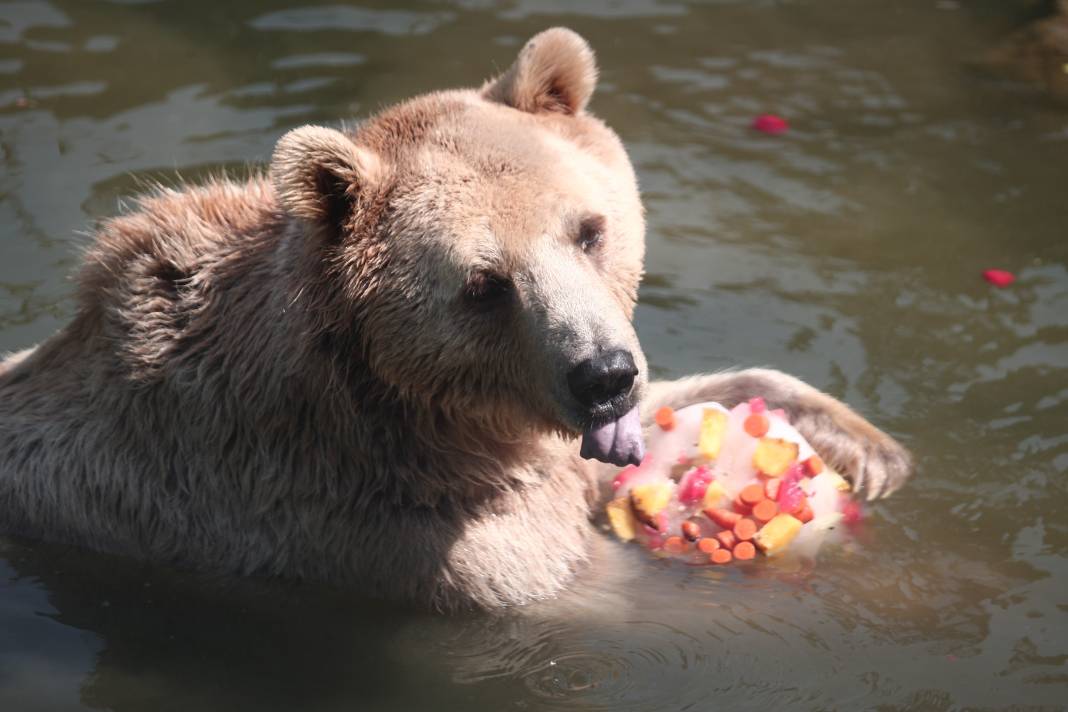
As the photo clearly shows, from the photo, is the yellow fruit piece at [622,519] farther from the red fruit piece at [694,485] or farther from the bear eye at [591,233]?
the bear eye at [591,233]

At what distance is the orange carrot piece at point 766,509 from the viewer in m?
6.49

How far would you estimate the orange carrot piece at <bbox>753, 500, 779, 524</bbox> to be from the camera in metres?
6.49

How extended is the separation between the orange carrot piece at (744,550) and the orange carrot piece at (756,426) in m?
0.47

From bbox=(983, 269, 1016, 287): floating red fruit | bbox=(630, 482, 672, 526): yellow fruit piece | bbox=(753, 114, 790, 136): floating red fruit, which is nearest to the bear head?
bbox=(630, 482, 672, 526): yellow fruit piece

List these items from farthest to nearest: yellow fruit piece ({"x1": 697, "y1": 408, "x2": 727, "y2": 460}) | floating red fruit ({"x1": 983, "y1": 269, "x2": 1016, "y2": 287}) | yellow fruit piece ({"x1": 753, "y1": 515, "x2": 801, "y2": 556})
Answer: floating red fruit ({"x1": 983, "y1": 269, "x2": 1016, "y2": 287}), yellow fruit piece ({"x1": 697, "y1": 408, "x2": 727, "y2": 460}), yellow fruit piece ({"x1": 753, "y1": 515, "x2": 801, "y2": 556})

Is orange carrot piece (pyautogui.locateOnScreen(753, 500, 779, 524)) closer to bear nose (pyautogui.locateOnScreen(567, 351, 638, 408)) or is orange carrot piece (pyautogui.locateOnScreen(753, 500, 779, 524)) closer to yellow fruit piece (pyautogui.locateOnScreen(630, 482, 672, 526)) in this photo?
yellow fruit piece (pyautogui.locateOnScreen(630, 482, 672, 526))

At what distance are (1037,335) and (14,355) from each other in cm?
524

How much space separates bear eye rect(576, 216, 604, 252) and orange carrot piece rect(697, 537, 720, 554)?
63.6 inches

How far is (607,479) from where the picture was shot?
6.86 metres

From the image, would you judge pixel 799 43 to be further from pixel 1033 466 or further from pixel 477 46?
pixel 1033 466

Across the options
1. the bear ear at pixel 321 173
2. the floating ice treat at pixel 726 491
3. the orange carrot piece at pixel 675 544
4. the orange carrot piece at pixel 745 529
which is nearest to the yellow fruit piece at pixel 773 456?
the floating ice treat at pixel 726 491

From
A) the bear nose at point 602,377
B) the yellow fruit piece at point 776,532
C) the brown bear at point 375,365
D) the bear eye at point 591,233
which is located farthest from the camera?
the yellow fruit piece at point 776,532

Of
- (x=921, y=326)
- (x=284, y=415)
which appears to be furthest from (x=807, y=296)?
(x=284, y=415)

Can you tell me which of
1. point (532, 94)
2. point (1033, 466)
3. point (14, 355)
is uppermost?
point (532, 94)
